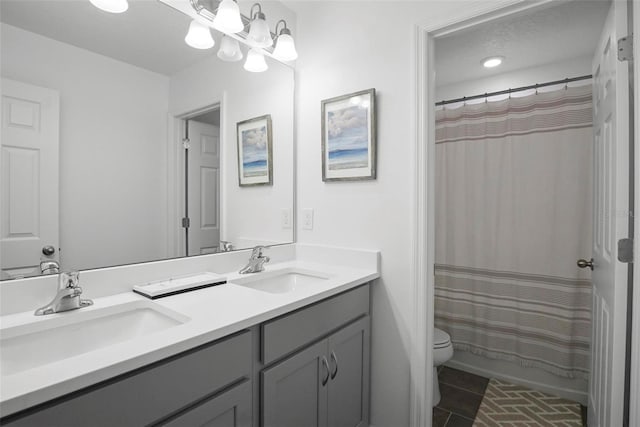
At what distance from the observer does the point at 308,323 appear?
1.21 metres

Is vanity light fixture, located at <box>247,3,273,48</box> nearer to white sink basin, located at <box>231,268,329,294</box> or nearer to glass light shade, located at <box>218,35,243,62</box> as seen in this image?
glass light shade, located at <box>218,35,243,62</box>

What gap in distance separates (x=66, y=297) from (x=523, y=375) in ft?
8.80

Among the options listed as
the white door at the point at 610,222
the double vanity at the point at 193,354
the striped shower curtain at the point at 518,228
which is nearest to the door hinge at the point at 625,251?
the white door at the point at 610,222

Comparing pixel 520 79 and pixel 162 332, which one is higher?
pixel 520 79

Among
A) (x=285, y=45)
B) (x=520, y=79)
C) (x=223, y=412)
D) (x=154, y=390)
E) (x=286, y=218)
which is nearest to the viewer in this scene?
(x=154, y=390)

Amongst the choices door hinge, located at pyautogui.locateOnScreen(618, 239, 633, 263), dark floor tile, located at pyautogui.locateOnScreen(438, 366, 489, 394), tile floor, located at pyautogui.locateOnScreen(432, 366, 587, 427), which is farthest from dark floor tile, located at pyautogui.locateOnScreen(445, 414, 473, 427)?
door hinge, located at pyautogui.locateOnScreen(618, 239, 633, 263)

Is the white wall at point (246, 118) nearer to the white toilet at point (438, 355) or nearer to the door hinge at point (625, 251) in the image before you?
the white toilet at point (438, 355)

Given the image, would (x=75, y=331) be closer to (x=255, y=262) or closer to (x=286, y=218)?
(x=255, y=262)

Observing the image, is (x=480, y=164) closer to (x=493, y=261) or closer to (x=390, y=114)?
(x=493, y=261)

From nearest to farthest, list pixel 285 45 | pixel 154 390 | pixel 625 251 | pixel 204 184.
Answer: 1. pixel 154 390
2. pixel 625 251
3. pixel 204 184
4. pixel 285 45

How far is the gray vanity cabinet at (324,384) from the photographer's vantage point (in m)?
1.07

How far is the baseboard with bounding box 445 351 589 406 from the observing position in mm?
2094

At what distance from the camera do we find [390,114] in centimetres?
159

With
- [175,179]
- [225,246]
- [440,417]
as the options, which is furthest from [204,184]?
[440,417]
